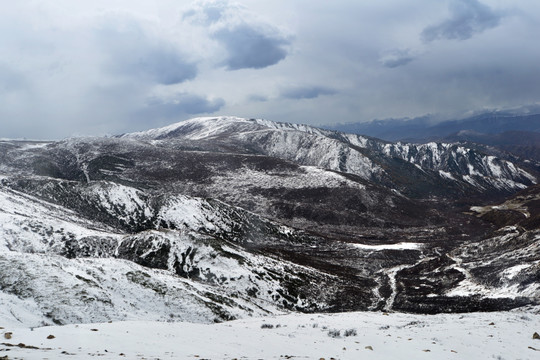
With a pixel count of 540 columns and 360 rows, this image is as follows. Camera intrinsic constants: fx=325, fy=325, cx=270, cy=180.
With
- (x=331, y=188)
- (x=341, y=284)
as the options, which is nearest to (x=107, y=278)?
(x=341, y=284)

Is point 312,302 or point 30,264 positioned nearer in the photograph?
point 30,264

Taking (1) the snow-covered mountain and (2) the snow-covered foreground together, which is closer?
(2) the snow-covered foreground

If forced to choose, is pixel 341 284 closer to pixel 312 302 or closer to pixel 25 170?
pixel 312 302

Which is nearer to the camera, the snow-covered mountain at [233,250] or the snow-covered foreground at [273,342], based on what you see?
the snow-covered foreground at [273,342]

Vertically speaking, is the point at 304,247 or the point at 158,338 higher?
the point at 158,338
